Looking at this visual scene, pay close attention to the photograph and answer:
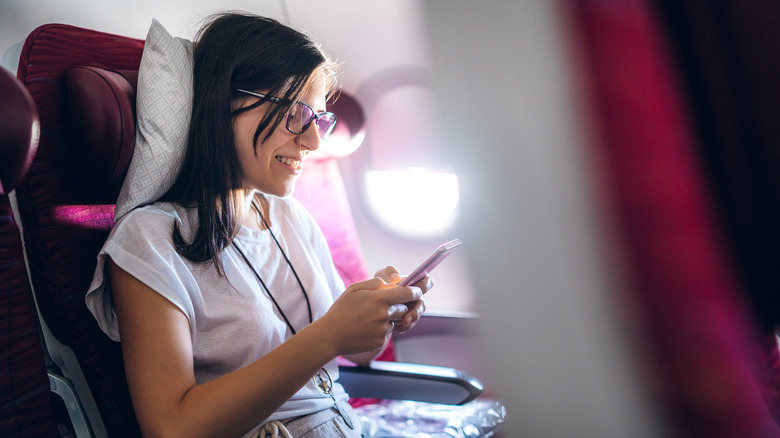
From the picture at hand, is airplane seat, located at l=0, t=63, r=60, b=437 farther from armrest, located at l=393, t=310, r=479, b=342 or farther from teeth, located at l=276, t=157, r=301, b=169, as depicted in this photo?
armrest, located at l=393, t=310, r=479, b=342

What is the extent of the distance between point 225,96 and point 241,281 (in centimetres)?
35

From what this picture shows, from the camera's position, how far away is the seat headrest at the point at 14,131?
1.62ft

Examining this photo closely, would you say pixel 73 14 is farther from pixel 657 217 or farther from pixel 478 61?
pixel 657 217

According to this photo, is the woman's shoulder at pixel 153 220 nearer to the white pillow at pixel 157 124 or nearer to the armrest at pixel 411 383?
the white pillow at pixel 157 124

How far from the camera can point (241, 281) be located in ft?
3.00

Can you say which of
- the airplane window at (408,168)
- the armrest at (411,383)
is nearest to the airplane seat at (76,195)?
the armrest at (411,383)

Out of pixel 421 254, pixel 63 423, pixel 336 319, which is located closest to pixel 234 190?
pixel 336 319

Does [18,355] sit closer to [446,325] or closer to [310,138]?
[310,138]

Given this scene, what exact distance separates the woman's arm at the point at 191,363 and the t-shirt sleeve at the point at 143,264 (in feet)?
0.06

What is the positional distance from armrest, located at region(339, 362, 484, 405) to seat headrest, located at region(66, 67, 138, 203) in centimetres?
67

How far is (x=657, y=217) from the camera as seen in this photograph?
13.3 inches

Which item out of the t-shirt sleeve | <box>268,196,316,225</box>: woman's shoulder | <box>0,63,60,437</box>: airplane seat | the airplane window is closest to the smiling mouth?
<box>268,196,316,225</box>: woman's shoulder

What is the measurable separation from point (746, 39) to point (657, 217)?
0.57 feet

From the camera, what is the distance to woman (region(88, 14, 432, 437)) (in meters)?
0.72
